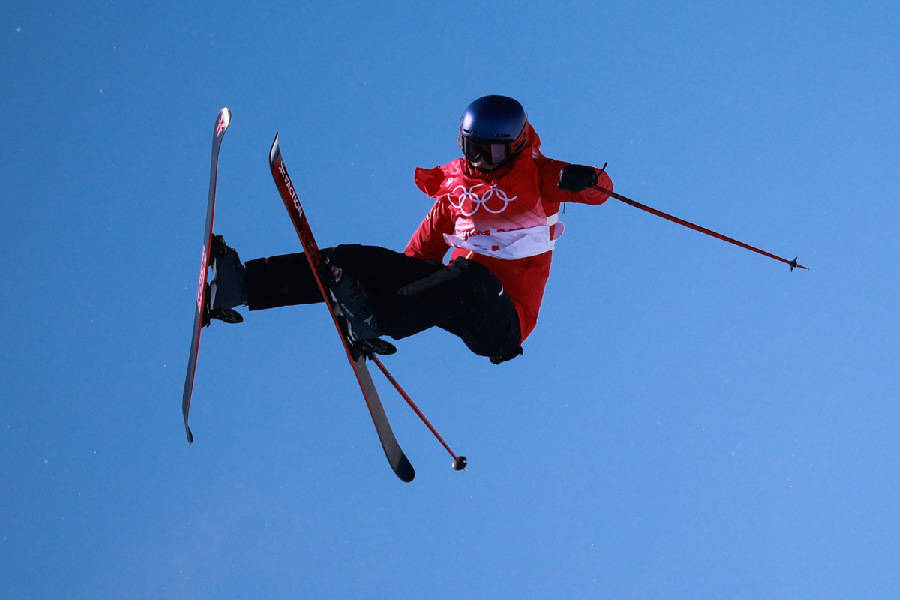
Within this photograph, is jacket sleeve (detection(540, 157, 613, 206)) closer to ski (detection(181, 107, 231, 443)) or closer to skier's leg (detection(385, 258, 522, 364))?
skier's leg (detection(385, 258, 522, 364))

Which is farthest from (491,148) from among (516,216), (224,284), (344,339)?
(224,284)

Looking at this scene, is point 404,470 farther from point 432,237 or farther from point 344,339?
point 432,237

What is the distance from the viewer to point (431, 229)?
24.2 feet

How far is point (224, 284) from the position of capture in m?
6.45

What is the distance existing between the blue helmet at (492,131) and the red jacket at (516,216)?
0.07 metres

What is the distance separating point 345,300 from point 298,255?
54 centimetres

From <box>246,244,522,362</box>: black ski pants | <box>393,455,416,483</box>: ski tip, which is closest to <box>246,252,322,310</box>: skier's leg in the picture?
<box>246,244,522,362</box>: black ski pants

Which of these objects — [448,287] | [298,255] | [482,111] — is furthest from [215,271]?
[482,111]

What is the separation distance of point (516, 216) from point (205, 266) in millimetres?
1733

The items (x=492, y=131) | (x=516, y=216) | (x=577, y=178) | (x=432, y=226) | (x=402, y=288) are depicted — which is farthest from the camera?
(x=432, y=226)

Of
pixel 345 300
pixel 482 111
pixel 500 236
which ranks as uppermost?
pixel 482 111

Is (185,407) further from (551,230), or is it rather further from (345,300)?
(551,230)

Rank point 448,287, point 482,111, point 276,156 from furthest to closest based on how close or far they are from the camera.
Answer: point 482,111 → point 448,287 → point 276,156

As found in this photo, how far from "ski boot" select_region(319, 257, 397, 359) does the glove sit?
4.10 ft
